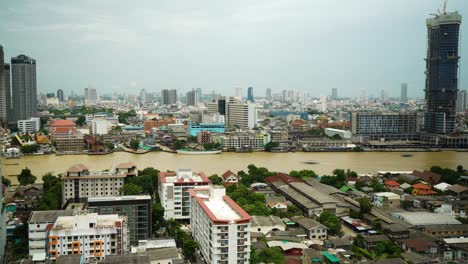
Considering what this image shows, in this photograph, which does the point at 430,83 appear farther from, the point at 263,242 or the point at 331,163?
the point at 263,242

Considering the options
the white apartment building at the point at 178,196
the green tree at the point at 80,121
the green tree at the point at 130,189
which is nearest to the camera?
the white apartment building at the point at 178,196

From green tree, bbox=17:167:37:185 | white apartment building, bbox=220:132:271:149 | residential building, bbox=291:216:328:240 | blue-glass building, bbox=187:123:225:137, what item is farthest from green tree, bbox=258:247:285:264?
blue-glass building, bbox=187:123:225:137

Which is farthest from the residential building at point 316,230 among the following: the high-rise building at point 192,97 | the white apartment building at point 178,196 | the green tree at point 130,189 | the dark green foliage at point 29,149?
the high-rise building at point 192,97

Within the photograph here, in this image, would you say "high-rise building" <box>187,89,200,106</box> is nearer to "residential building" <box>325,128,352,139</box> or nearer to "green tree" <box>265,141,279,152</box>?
"residential building" <box>325,128,352,139</box>

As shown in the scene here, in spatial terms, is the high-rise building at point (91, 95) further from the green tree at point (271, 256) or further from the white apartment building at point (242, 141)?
the green tree at point (271, 256)

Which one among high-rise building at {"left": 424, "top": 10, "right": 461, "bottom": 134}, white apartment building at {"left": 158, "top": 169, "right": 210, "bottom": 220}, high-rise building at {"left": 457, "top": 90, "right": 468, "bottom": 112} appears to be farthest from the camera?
high-rise building at {"left": 424, "top": 10, "right": 461, "bottom": 134}

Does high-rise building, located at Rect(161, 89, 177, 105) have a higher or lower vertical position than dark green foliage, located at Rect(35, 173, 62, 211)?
higher
